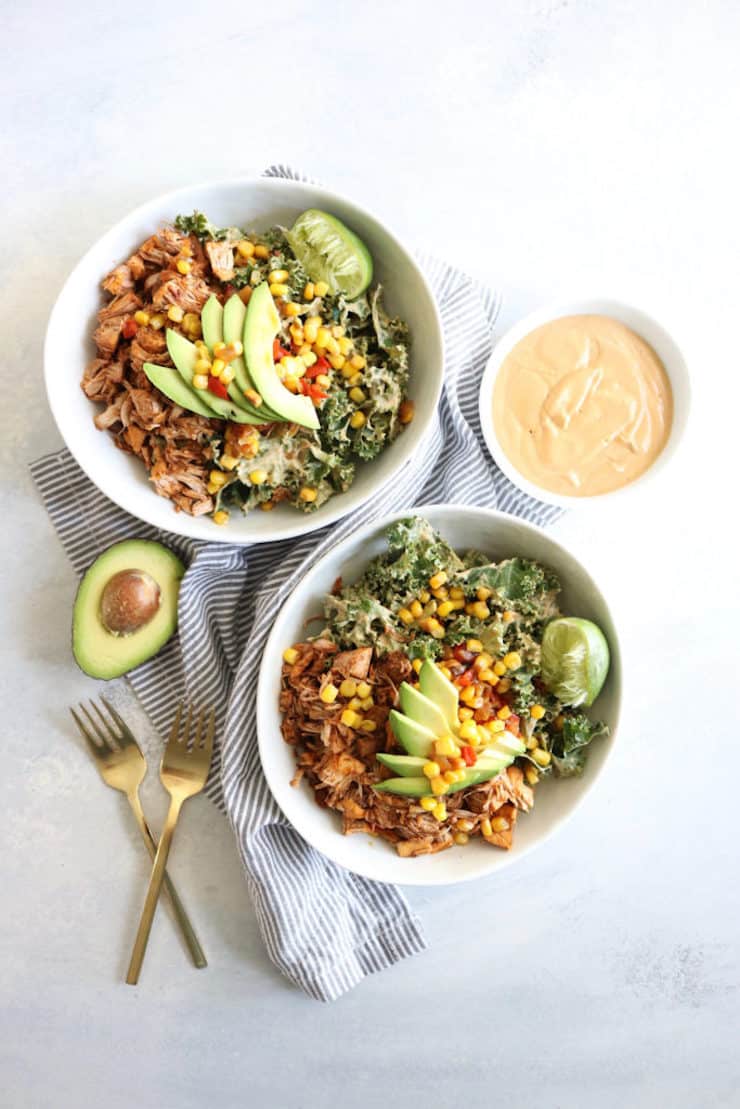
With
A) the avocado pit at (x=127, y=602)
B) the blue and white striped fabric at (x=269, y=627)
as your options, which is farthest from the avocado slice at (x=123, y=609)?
the blue and white striped fabric at (x=269, y=627)

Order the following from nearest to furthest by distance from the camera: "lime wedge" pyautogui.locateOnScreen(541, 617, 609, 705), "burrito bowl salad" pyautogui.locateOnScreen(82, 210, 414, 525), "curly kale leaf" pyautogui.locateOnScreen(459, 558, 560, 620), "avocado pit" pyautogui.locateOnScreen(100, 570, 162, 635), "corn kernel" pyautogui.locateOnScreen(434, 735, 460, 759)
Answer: "corn kernel" pyautogui.locateOnScreen(434, 735, 460, 759), "burrito bowl salad" pyautogui.locateOnScreen(82, 210, 414, 525), "lime wedge" pyautogui.locateOnScreen(541, 617, 609, 705), "curly kale leaf" pyautogui.locateOnScreen(459, 558, 560, 620), "avocado pit" pyautogui.locateOnScreen(100, 570, 162, 635)

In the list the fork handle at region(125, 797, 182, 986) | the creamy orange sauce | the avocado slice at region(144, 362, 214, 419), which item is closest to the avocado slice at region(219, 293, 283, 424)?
the avocado slice at region(144, 362, 214, 419)

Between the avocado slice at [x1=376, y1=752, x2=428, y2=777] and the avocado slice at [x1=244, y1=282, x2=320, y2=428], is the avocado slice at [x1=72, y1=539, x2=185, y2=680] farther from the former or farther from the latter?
the avocado slice at [x1=376, y1=752, x2=428, y2=777]

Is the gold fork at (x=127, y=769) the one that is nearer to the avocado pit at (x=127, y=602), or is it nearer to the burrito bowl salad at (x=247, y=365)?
the avocado pit at (x=127, y=602)

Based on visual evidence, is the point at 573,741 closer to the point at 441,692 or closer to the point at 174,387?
the point at 441,692

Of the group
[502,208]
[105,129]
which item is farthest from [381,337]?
[105,129]

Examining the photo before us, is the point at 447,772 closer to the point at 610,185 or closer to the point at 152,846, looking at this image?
the point at 152,846

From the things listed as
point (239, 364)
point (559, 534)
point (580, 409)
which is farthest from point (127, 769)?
point (580, 409)
